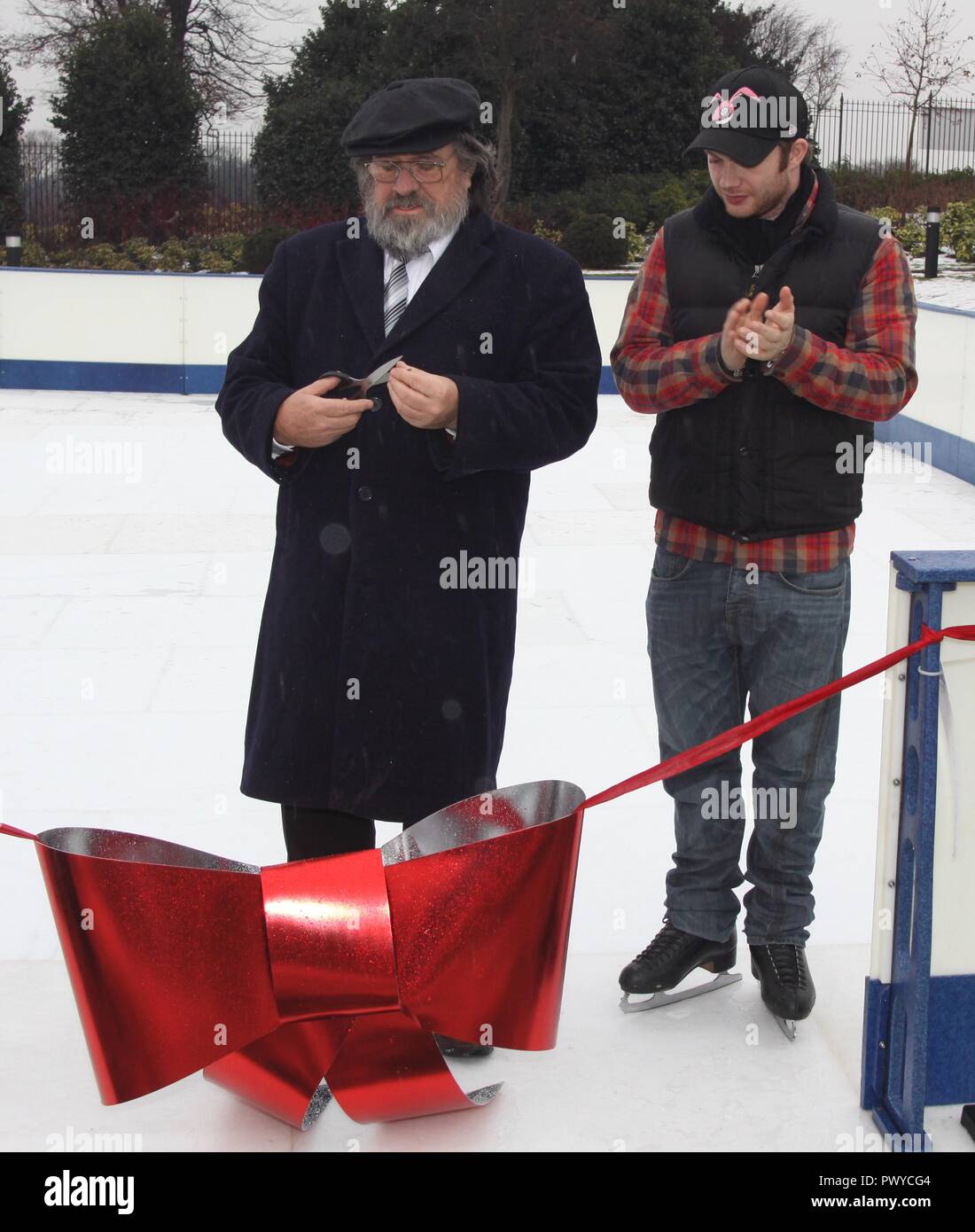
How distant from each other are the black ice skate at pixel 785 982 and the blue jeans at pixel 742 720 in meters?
0.02

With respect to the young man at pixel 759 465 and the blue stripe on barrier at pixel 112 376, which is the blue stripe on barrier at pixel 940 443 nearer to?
the blue stripe on barrier at pixel 112 376

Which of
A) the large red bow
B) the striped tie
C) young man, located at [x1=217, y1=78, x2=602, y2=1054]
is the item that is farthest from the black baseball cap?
the large red bow

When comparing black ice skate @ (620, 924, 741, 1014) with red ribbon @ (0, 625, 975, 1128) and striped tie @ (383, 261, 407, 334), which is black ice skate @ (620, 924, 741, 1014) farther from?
striped tie @ (383, 261, 407, 334)

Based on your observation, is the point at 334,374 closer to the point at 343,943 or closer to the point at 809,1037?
the point at 343,943

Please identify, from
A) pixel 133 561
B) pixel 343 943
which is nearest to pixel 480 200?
pixel 343 943

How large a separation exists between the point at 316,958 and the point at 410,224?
122 centimetres

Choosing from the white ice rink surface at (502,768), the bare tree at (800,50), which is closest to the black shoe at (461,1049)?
the white ice rink surface at (502,768)

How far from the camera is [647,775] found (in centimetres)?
242

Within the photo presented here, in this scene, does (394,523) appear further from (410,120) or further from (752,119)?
(752,119)

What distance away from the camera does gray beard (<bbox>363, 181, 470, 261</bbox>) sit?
8.34 feet

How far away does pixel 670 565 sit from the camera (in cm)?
282

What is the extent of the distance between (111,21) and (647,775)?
21.5 metres

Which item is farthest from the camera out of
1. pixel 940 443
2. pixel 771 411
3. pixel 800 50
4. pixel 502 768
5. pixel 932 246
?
pixel 800 50

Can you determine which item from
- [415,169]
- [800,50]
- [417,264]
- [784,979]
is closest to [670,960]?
[784,979]
